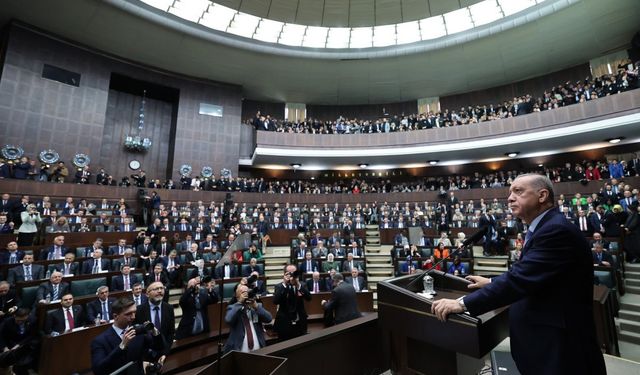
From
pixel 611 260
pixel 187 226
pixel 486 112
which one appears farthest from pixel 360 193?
pixel 611 260

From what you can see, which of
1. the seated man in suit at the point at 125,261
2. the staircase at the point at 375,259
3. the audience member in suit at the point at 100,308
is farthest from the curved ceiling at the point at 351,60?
the audience member in suit at the point at 100,308

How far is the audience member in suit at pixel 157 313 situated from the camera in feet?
10.6

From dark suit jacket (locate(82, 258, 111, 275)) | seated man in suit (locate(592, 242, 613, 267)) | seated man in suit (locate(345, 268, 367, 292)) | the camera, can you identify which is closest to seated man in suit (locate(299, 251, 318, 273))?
seated man in suit (locate(345, 268, 367, 292))

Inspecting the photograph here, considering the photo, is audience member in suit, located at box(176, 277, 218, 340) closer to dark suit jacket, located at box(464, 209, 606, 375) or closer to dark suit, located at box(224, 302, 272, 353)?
dark suit, located at box(224, 302, 272, 353)

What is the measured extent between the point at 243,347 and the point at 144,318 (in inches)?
42.4

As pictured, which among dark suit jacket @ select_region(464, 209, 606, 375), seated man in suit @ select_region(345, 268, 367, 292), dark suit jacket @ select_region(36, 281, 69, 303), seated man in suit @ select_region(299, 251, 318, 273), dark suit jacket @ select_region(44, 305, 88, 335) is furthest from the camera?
seated man in suit @ select_region(299, 251, 318, 273)

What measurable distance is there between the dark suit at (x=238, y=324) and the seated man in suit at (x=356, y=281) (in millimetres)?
2781

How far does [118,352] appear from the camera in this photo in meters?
2.28

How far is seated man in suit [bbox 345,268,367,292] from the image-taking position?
19.2ft

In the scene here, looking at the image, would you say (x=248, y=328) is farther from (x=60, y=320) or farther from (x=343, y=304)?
(x=60, y=320)

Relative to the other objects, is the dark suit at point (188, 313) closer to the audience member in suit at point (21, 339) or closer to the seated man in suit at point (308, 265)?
the audience member in suit at point (21, 339)

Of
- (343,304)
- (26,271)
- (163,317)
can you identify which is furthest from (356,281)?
(26,271)

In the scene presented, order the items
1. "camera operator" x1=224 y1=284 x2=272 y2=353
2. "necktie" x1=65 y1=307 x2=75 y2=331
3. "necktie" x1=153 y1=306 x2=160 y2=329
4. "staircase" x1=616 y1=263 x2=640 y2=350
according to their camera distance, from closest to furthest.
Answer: "camera operator" x1=224 y1=284 x2=272 y2=353
"necktie" x1=153 y1=306 x2=160 y2=329
"necktie" x1=65 y1=307 x2=75 y2=331
"staircase" x1=616 y1=263 x2=640 y2=350

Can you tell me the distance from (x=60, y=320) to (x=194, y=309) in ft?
5.00
